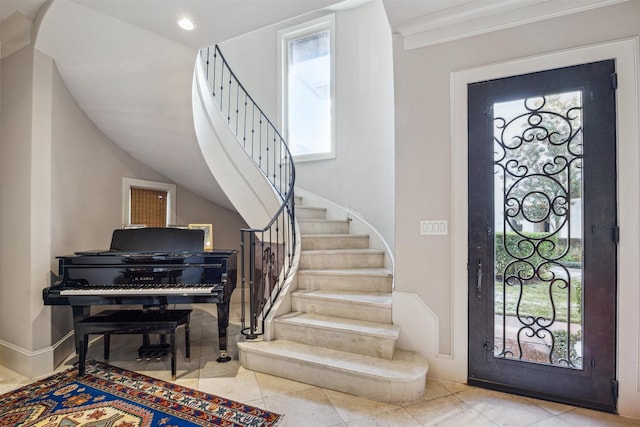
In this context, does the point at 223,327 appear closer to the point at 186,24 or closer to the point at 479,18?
the point at 186,24

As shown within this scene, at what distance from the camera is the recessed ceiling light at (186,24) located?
8.11 ft

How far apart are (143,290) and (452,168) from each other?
2.64 m

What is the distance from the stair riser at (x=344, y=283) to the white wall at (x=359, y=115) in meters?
0.86

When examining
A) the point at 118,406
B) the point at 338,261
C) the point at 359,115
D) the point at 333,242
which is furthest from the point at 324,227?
the point at 118,406

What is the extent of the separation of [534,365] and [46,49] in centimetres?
445

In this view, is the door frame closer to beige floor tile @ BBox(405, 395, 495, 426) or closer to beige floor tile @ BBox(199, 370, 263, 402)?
beige floor tile @ BBox(405, 395, 495, 426)

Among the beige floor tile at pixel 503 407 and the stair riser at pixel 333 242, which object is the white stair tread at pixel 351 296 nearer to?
the stair riser at pixel 333 242

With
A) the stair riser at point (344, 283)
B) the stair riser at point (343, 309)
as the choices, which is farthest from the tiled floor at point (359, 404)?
the stair riser at point (344, 283)

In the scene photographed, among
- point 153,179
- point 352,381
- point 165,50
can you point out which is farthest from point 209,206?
point 352,381

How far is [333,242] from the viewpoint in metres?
3.85

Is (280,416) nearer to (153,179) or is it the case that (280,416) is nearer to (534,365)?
(534,365)

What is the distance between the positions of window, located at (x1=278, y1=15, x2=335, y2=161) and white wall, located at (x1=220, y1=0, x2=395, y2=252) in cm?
14

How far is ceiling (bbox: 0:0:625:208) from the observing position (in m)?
2.28

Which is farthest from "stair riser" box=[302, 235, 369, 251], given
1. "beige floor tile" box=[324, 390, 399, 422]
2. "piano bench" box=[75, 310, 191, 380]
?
"beige floor tile" box=[324, 390, 399, 422]
